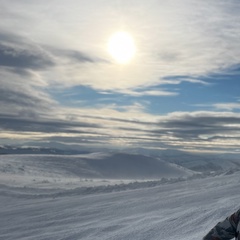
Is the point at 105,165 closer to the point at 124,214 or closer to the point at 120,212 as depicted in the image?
the point at 120,212

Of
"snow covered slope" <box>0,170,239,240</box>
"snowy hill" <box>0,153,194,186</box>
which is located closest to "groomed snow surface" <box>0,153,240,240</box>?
"snow covered slope" <box>0,170,239,240</box>

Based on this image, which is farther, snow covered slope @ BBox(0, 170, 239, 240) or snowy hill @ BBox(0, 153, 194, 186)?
snowy hill @ BBox(0, 153, 194, 186)

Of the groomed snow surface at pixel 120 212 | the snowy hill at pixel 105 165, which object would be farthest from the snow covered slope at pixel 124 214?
the snowy hill at pixel 105 165

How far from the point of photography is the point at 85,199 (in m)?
12.8

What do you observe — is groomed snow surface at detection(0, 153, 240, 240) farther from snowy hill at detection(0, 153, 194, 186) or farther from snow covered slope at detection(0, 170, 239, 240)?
snowy hill at detection(0, 153, 194, 186)

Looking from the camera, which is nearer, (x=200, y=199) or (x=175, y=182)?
(x=200, y=199)

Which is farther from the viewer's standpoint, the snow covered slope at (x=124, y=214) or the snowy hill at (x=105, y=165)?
the snowy hill at (x=105, y=165)

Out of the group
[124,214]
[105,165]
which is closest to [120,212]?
[124,214]

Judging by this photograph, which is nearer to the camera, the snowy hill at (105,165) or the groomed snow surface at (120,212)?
the groomed snow surface at (120,212)

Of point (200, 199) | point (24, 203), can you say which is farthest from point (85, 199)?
point (200, 199)

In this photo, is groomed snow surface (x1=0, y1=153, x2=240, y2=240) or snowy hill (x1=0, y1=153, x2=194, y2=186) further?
snowy hill (x1=0, y1=153, x2=194, y2=186)

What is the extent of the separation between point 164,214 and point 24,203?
6250 millimetres

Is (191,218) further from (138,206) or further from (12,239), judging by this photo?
(12,239)

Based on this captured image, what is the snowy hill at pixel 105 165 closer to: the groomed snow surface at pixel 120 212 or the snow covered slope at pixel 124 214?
the groomed snow surface at pixel 120 212
